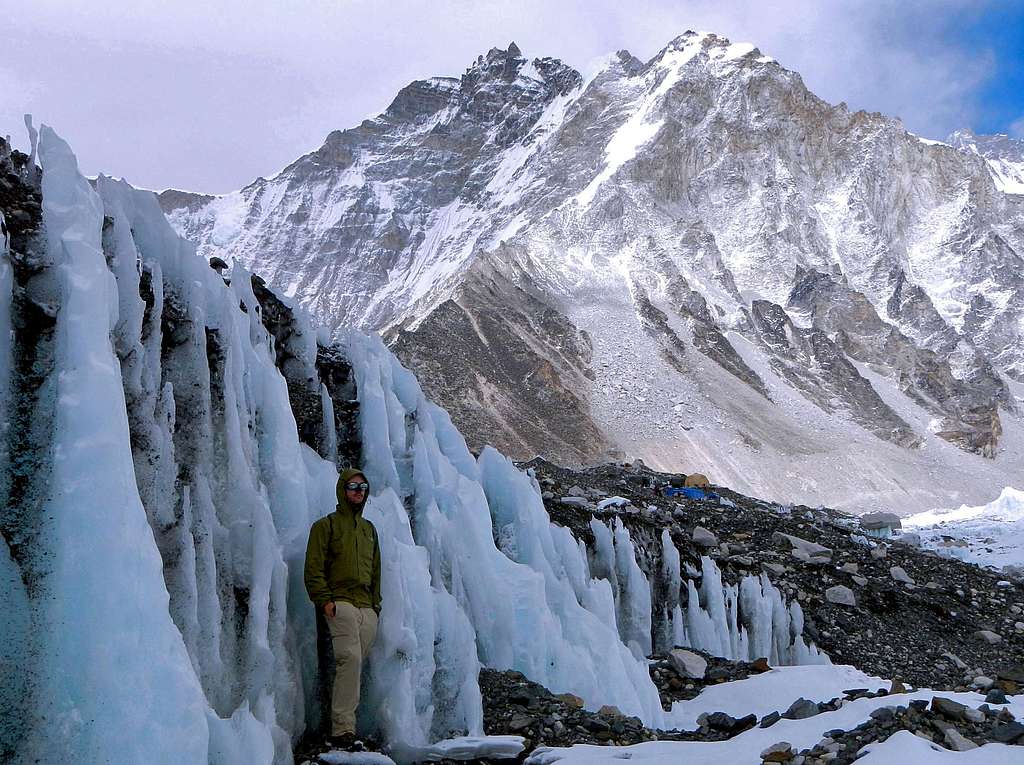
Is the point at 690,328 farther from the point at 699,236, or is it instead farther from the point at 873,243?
the point at 873,243

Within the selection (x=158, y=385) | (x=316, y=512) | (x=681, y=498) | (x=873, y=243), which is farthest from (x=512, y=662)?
(x=873, y=243)

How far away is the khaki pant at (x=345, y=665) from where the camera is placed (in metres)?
5.40

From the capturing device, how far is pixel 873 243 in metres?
106

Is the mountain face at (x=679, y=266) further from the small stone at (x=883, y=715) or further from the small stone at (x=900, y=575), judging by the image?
the small stone at (x=883, y=715)

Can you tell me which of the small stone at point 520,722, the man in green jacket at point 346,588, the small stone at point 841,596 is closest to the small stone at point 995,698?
the small stone at point 520,722

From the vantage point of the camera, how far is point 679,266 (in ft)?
299

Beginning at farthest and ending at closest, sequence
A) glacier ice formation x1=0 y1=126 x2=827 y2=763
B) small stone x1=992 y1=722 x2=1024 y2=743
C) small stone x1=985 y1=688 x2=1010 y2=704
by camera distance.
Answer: small stone x1=985 y1=688 x2=1010 y2=704 → small stone x1=992 y1=722 x2=1024 y2=743 → glacier ice formation x1=0 y1=126 x2=827 y2=763

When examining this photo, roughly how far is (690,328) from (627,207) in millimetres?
20162

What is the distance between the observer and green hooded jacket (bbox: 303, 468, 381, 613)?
546cm

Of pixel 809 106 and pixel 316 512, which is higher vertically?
pixel 809 106

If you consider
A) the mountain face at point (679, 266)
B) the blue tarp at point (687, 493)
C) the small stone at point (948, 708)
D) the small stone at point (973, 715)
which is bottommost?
the small stone at point (973, 715)

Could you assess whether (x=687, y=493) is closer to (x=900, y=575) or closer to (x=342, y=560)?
(x=900, y=575)

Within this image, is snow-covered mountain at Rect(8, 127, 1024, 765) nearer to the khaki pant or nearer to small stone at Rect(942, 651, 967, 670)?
the khaki pant

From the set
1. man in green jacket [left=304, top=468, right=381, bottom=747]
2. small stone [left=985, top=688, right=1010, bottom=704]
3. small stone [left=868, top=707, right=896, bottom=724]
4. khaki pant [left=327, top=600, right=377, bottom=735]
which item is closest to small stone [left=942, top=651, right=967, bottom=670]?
small stone [left=985, top=688, right=1010, bottom=704]
